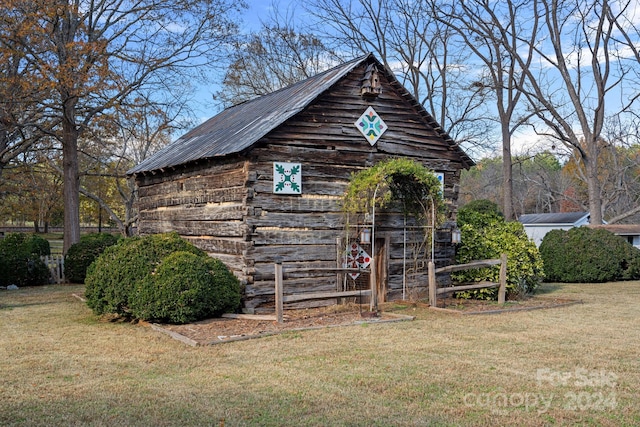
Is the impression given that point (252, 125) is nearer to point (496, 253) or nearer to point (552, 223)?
point (496, 253)

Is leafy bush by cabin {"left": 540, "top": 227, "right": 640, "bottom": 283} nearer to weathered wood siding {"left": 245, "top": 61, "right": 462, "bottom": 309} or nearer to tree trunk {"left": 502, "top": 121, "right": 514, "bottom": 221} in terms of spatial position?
tree trunk {"left": 502, "top": 121, "right": 514, "bottom": 221}

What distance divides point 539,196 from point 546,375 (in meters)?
62.8

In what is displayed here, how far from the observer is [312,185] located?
43.4 feet

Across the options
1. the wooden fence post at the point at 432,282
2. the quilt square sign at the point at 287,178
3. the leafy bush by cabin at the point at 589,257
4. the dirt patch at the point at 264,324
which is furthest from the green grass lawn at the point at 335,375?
the leafy bush by cabin at the point at 589,257

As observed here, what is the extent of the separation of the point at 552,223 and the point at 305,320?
3200cm

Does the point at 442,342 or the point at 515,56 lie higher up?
the point at 515,56

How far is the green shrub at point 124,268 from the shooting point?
37.8ft

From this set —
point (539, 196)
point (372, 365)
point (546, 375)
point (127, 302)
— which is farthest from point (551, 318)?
point (539, 196)

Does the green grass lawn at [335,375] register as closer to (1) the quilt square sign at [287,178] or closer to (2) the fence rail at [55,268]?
(1) the quilt square sign at [287,178]

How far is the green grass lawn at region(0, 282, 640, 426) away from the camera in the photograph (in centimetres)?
617

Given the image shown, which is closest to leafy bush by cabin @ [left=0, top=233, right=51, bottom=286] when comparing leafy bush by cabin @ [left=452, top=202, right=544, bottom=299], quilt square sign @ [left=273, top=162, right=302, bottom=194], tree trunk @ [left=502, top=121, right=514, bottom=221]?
quilt square sign @ [left=273, top=162, right=302, bottom=194]

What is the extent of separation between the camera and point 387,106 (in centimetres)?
1448

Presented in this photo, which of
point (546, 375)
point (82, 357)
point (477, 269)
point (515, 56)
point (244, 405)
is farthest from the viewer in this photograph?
point (515, 56)

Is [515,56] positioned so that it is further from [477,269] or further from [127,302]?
[127,302]
